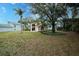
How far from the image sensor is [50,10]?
3369 mm

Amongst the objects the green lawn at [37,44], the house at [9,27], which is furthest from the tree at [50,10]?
the house at [9,27]

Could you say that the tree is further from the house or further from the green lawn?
the house

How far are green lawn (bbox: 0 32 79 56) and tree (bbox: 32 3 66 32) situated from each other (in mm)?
197

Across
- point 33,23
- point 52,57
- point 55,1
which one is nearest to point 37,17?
point 33,23

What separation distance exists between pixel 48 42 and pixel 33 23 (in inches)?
14.0

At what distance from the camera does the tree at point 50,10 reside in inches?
132

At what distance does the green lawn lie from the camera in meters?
3.33

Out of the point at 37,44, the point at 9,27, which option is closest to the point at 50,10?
the point at 37,44

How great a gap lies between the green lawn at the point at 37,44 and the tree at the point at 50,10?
0.20 m

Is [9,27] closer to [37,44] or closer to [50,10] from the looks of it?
[37,44]

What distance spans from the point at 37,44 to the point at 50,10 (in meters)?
0.53

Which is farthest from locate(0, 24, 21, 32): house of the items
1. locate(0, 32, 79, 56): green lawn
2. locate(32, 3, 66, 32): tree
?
locate(32, 3, 66, 32): tree

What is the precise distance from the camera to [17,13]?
132 inches

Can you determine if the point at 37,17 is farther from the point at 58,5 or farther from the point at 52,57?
the point at 52,57
